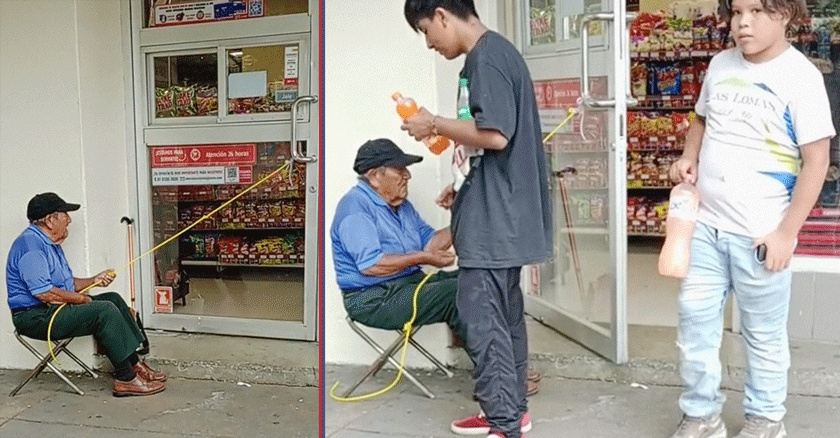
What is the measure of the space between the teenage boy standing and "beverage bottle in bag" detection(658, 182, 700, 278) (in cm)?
33

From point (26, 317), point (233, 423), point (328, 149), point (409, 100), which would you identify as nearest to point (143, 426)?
point (233, 423)

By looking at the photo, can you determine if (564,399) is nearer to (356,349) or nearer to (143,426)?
(356,349)

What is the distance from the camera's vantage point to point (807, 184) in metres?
2.02

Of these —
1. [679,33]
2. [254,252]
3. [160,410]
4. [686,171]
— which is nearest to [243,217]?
[254,252]

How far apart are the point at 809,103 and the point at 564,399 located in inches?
50.7

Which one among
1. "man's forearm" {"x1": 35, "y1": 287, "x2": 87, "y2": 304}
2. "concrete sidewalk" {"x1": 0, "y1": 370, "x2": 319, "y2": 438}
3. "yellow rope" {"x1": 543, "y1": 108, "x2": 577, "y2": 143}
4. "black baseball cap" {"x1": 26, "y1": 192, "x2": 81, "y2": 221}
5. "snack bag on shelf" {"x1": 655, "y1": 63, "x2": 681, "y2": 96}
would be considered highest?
"snack bag on shelf" {"x1": 655, "y1": 63, "x2": 681, "y2": 96}

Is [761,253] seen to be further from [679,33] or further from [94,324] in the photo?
[679,33]

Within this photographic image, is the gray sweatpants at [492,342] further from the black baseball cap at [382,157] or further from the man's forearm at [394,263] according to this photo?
the black baseball cap at [382,157]

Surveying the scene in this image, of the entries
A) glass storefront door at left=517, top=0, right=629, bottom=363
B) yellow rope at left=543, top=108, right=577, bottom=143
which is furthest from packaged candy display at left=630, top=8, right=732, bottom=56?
yellow rope at left=543, top=108, right=577, bottom=143

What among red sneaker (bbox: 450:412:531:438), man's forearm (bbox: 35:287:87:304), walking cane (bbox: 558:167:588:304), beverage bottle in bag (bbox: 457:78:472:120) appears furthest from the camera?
walking cane (bbox: 558:167:588:304)

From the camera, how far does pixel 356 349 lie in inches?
120

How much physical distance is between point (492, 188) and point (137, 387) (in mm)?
1580

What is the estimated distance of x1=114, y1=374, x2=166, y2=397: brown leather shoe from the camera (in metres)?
2.85

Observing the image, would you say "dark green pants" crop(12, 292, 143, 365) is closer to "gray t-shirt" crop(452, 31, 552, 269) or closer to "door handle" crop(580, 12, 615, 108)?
"gray t-shirt" crop(452, 31, 552, 269)
